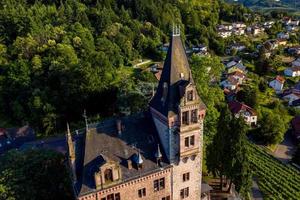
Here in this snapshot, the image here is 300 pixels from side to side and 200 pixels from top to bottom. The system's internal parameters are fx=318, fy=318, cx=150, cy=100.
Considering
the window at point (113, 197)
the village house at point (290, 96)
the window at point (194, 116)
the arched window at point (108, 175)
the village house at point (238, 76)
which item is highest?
the window at point (194, 116)

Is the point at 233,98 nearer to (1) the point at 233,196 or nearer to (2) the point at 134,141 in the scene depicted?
(1) the point at 233,196

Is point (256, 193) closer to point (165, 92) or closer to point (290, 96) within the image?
point (165, 92)

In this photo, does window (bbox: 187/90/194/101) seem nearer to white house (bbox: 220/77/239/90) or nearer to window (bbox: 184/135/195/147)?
window (bbox: 184/135/195/147)

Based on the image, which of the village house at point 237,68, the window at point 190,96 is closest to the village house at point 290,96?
the village house at point 237,68

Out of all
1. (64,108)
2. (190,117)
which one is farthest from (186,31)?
(190,117)

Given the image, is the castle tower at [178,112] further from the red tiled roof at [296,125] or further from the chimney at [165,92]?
the red tiled roof at [296,125]
